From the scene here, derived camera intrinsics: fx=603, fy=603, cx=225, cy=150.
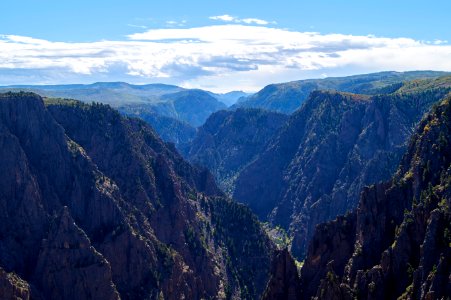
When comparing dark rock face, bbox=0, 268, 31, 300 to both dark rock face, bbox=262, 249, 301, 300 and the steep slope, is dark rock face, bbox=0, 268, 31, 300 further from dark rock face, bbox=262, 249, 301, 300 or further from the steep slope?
the steep slope

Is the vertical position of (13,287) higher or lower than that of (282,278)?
lower

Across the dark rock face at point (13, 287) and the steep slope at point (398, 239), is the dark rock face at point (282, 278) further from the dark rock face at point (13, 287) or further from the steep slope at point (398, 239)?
the dark rock face at point (13, 287)

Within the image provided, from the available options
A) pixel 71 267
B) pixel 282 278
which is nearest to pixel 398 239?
pixel 282 278

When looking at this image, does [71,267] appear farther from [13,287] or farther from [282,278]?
[282,278]

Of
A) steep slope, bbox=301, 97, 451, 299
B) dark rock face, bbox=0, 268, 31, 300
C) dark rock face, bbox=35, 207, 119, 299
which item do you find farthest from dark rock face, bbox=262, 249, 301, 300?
dark rock face, bbox=0, 268, 31, 300

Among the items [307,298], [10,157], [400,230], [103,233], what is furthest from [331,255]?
[10,157]

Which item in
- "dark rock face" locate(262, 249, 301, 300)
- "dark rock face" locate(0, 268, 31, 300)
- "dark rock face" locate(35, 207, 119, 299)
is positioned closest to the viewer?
"dark rock face" locate(262, 249, 301, 300)
